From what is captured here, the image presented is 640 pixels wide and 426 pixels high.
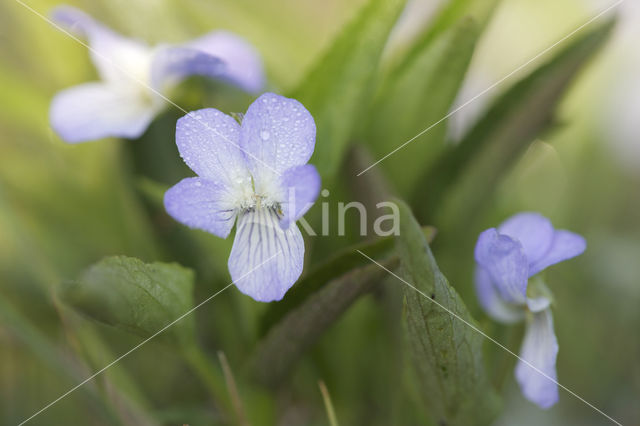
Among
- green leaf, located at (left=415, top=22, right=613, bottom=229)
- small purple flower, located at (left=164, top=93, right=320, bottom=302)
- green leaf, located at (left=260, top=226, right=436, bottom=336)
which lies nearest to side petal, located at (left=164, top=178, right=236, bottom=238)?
small purple flower, located at (left=164, top=93, right=320, bottom=302)

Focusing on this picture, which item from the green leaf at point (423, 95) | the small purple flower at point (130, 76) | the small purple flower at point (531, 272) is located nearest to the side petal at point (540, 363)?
the small purple flower at point (531, 272)

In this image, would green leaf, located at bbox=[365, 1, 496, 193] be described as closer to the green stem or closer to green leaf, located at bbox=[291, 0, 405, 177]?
green leaf, located at bbox=[291, 0, 405, 177]

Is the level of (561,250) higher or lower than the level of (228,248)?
lower

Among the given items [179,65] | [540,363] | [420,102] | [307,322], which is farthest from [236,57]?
[540,363]

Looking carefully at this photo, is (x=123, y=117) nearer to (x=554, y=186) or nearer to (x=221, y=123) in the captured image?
(x=221, y=123)

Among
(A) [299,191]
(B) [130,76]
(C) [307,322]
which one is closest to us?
(A) [299,191]

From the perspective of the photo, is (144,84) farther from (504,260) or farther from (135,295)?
(504,260)

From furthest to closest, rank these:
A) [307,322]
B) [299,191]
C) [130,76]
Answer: [130,76]
[307,322]
[299,191]
